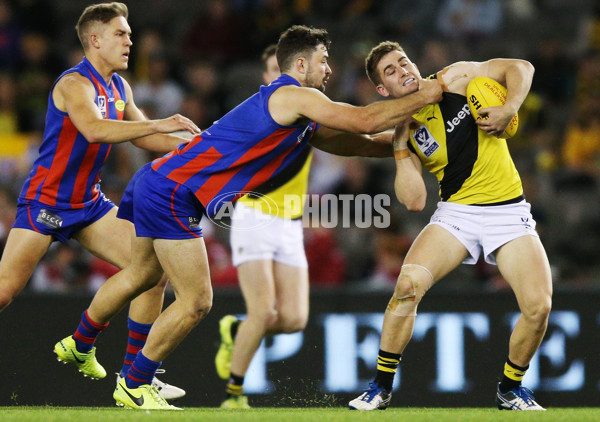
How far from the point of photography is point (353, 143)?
21.0 feet

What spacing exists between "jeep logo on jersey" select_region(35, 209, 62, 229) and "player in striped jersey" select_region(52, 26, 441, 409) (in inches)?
25.7

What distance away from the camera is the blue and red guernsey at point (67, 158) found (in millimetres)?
6250

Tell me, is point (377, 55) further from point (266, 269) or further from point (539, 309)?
point (266, 269)

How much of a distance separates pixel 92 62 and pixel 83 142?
558mm

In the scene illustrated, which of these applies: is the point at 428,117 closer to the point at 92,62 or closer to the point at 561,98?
the point at 92,62

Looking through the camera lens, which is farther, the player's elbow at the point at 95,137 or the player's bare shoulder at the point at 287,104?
the player's elbow at the point at 95,137

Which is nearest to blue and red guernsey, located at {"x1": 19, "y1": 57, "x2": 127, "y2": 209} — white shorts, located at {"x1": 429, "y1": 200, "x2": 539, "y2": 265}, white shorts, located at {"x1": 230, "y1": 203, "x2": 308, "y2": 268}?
white shorts, located at {"x1": 230, "y1": 203, "x2": 308, "y2": 268}

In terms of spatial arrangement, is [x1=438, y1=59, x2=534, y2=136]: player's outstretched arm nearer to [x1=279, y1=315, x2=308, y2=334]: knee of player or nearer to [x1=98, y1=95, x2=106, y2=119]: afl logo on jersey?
[x1=98, y1=95, x2=106, y2=119]: afl logo on jersey

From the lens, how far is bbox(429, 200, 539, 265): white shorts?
5816 millimetres

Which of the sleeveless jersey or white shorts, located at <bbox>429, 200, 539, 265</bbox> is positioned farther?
the sleeveless jersey

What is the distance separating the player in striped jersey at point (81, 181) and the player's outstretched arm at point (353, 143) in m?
1.02

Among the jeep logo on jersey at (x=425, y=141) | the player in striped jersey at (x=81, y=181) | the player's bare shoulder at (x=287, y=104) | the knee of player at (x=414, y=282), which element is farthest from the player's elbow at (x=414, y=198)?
the player in striped jersey at (x=81, y=181)

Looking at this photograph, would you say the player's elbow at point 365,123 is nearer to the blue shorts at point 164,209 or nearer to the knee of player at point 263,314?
the blue shorts at point 164,209

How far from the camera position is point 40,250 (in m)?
6.23
